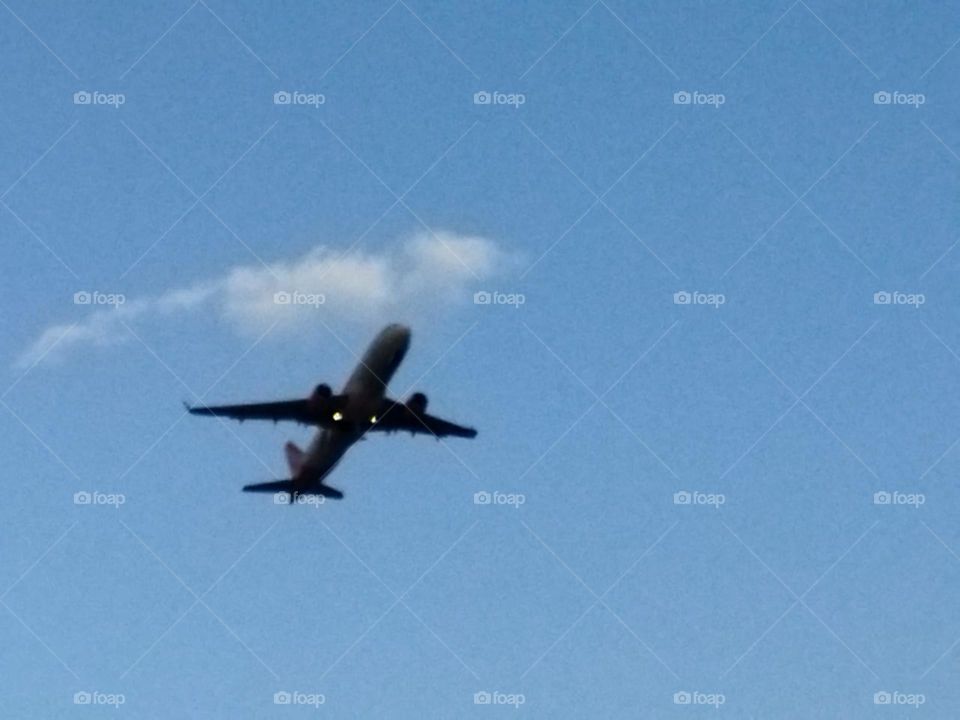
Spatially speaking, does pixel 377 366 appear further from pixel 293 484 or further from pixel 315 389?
pixel 293 484

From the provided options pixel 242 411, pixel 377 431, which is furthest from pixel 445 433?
pixel 242 411

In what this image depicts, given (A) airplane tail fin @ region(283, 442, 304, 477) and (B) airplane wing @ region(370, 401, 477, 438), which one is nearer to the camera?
(B) airplane wing @ region(370, 401, 477, 438)

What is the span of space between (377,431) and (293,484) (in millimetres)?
5821

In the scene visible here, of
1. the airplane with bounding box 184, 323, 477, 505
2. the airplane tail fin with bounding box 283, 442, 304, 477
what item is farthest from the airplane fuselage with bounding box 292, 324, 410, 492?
the airplane tail fin with bounding box 283, 442, 304, 477

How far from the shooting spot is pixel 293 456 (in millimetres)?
83375

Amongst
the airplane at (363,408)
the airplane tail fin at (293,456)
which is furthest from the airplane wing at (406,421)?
the airplane tail fin at (293,456)

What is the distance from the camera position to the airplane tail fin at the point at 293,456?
81500 millimetres

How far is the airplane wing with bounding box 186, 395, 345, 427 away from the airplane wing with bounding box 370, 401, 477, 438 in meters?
2.30

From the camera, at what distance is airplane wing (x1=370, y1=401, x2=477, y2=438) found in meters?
70.5

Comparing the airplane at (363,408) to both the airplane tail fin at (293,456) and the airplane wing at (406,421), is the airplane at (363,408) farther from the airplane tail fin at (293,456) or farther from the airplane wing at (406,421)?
the airplane tail fin at (293,456)

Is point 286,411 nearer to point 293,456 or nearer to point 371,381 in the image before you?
point 371,381

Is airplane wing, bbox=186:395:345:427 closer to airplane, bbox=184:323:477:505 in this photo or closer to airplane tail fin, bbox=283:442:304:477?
airplane, bbox=184:323:477:505

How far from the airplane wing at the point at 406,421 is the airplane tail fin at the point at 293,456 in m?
9.37

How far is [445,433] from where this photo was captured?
7338 cm
